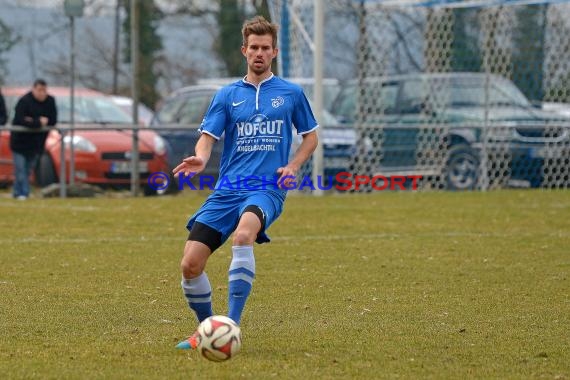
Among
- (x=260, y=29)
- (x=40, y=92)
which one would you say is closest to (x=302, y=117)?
(x=260, y=29)

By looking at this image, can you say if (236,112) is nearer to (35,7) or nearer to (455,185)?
(455,185)

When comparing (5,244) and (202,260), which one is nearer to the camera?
(202,260)

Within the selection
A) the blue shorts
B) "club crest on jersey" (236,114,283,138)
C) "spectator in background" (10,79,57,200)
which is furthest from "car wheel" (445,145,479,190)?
the blue shorts

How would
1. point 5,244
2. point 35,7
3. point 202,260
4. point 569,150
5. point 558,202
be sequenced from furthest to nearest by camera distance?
point 35,7
point 569,150
point 558,202
point 5,244
point 202,260

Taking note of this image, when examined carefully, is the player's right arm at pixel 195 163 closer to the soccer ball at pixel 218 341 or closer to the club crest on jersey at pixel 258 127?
the club crest on jersey at pixel 258 127

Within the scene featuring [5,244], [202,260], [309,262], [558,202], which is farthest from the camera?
[558,202]

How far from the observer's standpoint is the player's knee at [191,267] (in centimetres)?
660

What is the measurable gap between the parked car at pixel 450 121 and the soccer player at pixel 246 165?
1157 centimetres

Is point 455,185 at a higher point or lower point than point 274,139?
lower

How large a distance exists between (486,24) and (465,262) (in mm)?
9805

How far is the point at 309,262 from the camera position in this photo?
10641mm

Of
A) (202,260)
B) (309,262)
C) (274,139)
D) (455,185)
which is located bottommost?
(455,185)

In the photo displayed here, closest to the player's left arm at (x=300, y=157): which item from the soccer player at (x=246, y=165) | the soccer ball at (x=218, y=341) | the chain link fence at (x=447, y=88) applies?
the soccer player at (x=246, y=165)

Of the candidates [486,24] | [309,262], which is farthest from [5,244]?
[486,24]
